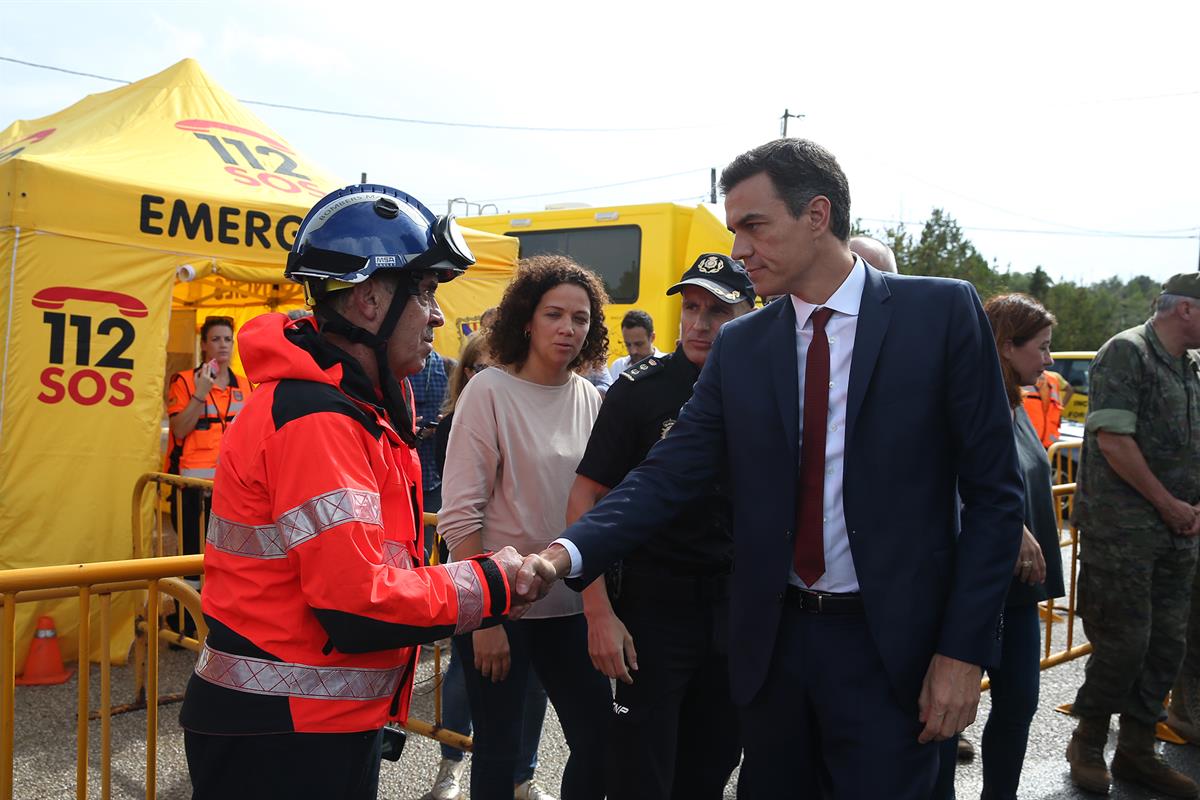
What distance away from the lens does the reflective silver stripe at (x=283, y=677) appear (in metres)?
1.93

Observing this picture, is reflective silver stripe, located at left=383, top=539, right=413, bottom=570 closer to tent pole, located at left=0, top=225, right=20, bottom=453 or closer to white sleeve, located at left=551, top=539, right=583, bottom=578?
white sleeve, located at left=551, top=539, right=583, bottom=578

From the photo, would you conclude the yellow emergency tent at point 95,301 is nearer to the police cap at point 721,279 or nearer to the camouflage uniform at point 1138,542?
the police cap at point 721,279

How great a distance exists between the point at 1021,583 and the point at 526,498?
1999 millimetres

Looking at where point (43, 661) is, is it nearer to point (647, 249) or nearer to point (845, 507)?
point (845, 507)

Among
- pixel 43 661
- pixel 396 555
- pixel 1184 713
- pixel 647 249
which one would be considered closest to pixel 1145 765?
pixel 1184 713

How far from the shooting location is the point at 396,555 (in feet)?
6.69

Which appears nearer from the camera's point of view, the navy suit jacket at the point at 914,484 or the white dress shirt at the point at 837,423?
the navy suit jacket at the point at 914,484

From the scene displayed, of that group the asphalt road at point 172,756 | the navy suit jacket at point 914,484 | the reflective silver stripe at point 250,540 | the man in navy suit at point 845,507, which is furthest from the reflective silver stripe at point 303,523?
the asphalt road at point 172,756

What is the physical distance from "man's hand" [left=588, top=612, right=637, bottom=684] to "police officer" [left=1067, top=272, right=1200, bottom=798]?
3.00m

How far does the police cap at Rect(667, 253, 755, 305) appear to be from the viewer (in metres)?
3.42

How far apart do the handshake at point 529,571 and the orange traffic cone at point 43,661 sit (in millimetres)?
5085

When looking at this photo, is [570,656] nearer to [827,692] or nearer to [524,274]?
[827,692]

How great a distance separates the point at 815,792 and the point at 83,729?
7.62ft

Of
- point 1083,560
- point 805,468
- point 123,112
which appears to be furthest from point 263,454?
point 123,112
